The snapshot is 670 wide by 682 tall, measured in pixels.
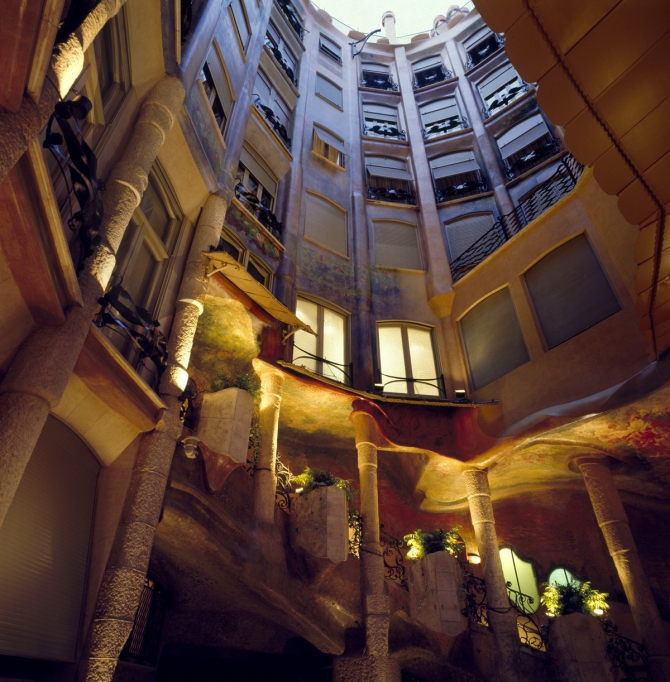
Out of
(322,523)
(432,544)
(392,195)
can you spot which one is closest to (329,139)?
(392,195)

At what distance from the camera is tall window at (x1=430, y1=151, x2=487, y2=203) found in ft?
53.9

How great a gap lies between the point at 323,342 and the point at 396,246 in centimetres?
472

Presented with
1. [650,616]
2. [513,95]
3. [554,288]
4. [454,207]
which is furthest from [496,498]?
[513,95]

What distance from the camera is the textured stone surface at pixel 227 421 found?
22.8ft

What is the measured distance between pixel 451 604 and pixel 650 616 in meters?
3.38

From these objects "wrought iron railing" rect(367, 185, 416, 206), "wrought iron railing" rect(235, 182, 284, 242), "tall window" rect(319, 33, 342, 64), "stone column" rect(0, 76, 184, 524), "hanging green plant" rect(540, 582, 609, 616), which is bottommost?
"hanging green plant" rect(540, 582, 609, 616)

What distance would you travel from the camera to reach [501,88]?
19109mm

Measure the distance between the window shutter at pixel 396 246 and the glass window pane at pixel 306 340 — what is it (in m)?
3.26

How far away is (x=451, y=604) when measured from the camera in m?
8.23

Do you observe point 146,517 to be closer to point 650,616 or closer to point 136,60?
point 136,60

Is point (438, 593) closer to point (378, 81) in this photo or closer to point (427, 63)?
point (378, 81)

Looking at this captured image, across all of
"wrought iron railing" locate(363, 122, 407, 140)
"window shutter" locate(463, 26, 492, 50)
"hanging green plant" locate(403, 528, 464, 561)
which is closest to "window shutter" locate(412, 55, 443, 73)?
"window shutter" locate(463, 26, 492, 50)

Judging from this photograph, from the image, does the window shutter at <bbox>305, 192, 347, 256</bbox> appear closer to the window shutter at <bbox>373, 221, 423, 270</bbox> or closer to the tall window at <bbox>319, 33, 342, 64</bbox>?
the window shutter at <bbox>373, 221, 423, 270</bbox>

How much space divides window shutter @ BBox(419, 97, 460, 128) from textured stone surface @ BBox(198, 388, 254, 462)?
634 inches
